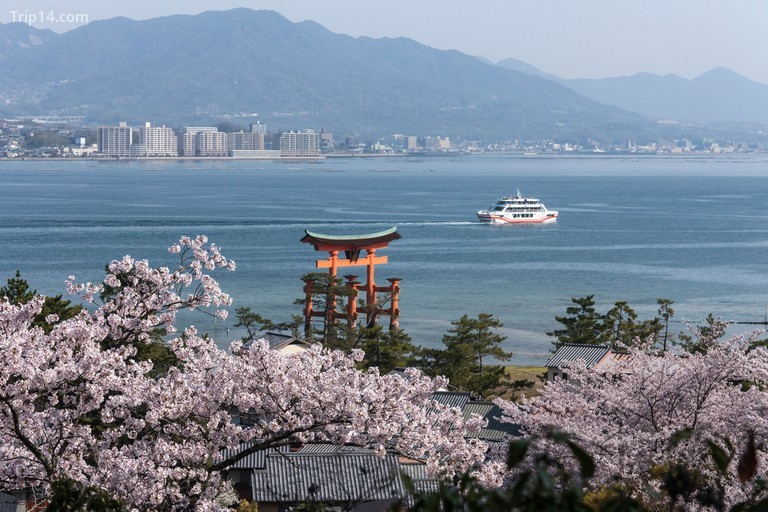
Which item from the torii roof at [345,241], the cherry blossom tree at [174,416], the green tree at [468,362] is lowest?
the green tree at [468,362]

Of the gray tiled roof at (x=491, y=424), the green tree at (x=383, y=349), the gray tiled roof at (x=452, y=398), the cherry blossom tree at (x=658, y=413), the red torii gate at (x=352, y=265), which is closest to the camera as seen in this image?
the cherry blossom tree at (x=658, y=413)

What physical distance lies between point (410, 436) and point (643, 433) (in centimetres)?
416

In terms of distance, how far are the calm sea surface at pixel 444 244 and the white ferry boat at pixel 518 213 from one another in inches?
50.5

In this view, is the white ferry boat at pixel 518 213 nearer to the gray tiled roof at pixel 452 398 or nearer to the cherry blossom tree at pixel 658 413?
the gray tiled roof at pixel 452 398

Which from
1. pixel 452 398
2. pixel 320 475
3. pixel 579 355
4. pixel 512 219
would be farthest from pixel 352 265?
pixel 512 219

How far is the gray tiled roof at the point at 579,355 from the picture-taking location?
18188 mm

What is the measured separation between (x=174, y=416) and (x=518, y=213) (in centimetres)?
6476

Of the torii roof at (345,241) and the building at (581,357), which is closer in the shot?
the building at (581,357)

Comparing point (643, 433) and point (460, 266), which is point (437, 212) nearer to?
point (460, 266)

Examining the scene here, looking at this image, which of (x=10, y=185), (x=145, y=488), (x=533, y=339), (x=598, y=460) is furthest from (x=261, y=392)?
(x=10, y=185)

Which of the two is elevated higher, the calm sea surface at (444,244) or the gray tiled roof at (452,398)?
the gray tiled roof at (452,398)

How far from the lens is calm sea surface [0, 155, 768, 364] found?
123 feet

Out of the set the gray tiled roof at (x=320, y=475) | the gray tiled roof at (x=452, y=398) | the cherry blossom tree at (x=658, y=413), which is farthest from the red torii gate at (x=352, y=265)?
the cherry blossom tree at (x=658, y=413)

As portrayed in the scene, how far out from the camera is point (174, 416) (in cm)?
761
